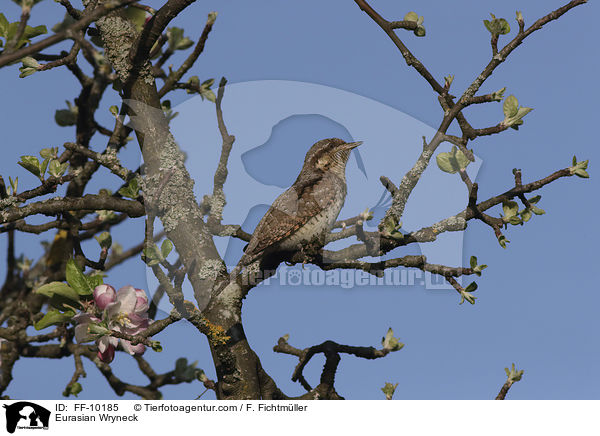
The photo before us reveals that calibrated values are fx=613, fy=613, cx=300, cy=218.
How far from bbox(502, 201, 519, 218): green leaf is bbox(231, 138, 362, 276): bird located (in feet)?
5.01

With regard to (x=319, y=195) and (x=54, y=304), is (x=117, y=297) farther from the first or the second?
(x=319, y=195)

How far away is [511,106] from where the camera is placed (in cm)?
481

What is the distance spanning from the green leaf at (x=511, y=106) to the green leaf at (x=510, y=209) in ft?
2.29

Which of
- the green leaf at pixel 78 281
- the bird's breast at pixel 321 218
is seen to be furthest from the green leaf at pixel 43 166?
the bird's breast at pixel 321 218

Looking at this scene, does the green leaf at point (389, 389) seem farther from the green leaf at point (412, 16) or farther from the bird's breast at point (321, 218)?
the green leaf at point (412, 16)

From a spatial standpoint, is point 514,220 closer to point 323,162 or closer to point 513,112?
point 513,112

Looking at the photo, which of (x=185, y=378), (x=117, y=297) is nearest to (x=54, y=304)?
(x=117, y=297)

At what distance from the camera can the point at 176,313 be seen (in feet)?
13.7

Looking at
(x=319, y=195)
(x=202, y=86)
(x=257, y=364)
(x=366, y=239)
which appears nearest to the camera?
(x=366, y=239)

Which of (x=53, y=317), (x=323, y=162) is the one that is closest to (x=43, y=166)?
(x=53, y=317)

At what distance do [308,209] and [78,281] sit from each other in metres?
2.51

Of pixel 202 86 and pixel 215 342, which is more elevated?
pixel 202 86

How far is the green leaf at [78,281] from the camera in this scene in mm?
4672
